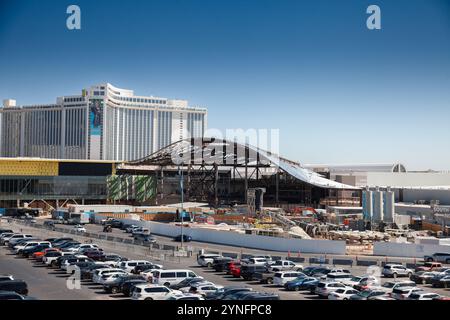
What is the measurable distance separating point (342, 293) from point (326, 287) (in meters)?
0.54

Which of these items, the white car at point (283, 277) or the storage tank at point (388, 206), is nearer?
the white car at point (283, 277)

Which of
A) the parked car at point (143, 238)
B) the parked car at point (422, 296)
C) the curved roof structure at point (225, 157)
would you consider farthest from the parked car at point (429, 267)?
the curved roof structure at point (225, 157)

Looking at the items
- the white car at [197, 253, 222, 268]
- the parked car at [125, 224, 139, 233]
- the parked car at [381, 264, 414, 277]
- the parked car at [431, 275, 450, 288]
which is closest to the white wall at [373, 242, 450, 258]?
the parked car at [381, 264, 414, 277]

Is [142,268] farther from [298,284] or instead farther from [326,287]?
[326,287]

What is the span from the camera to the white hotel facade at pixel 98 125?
398ft

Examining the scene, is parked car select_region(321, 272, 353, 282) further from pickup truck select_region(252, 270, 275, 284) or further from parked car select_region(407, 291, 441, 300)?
parked car select_region(407, 291, 441, 300)

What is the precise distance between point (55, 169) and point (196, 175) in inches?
566

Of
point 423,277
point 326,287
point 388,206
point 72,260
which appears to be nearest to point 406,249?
point 423,277

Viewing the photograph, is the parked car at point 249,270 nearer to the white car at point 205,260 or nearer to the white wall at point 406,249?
the white car at point 205,260

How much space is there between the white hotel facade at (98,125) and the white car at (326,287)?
4242 inches

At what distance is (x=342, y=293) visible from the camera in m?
15.3

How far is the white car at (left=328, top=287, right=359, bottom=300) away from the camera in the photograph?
15180mm

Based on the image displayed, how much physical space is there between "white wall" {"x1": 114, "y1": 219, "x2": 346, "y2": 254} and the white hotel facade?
9172 cm
